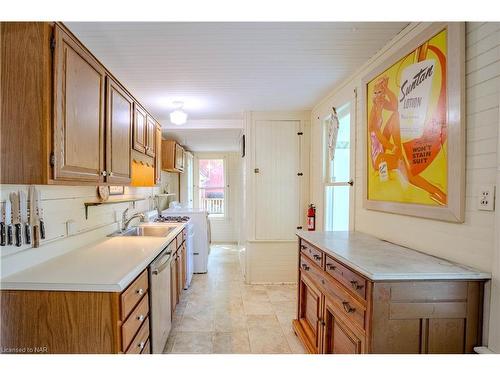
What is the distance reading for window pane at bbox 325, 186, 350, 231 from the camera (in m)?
2.71

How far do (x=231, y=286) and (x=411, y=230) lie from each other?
2.52m

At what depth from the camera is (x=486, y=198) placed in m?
1.18

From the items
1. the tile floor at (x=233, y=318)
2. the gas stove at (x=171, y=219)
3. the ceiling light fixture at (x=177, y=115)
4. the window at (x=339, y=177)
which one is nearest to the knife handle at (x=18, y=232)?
the tile floor at (x=233, y=318)

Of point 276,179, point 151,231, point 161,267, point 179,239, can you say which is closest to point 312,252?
point 161,267

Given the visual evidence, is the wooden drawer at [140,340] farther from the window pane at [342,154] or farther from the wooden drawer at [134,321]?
the window pane at [342,154]

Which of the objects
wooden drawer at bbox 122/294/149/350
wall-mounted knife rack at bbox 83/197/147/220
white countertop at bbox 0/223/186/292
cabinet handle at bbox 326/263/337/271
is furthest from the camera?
wall-mounted knife rack at bbox 83/197/147/220

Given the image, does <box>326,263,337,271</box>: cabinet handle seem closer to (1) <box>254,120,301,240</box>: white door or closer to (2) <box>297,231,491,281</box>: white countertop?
(2) <box>297,231,491,281</box>: white countertop

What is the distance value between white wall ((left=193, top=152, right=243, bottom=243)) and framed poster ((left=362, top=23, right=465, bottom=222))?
14.7ft

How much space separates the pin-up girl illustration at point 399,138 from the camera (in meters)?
1.42

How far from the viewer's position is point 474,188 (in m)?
1.24

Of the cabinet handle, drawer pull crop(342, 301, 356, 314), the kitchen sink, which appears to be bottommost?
drawer pull crop(342, 301, 356, 314)

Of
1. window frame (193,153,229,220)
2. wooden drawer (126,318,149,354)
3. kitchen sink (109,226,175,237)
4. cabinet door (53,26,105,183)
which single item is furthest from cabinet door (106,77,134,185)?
window frame (193,153,229,220)
